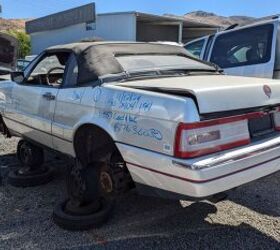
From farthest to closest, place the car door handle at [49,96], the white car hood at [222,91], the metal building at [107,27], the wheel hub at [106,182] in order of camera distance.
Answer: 1. the metal building at [107,27]
2. the car door handle at [49,96]
3. the wheel hub at [106,182]
4. the white car hood at [222,91]

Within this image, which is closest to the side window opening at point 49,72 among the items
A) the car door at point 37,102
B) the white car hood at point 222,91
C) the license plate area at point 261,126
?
the car door at point 37,102

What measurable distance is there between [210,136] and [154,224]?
1.28 meters

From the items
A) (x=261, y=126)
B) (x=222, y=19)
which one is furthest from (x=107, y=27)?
(x=222, y=19)

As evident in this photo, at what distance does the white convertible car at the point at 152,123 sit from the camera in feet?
11.0

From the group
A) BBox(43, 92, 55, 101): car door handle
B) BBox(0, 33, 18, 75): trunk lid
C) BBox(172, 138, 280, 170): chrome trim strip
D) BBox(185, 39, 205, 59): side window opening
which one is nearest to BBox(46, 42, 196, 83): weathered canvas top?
BBox(43, 92, 55, 101): car door handle

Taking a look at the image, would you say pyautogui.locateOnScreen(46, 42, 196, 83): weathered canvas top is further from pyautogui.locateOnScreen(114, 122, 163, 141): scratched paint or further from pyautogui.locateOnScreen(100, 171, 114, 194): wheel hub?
pyautogui.locateOnScreen(100, 171, 114, 194): wheel hub

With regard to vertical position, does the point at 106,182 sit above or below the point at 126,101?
below

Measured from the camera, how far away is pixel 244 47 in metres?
7.31

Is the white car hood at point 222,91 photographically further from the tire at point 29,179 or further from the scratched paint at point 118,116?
the tire at point 29,179

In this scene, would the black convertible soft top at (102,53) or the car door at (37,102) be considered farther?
the car door at (37,102)

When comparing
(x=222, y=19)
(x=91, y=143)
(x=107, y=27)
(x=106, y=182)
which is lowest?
(x=106, y=182)

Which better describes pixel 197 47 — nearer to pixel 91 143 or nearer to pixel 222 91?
pixel 91 143

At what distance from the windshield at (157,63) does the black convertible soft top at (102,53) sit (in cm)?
8

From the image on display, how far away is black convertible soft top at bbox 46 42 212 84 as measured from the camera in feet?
14.3
